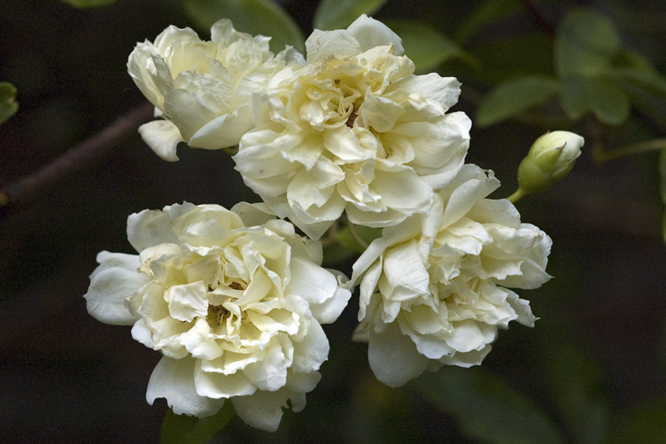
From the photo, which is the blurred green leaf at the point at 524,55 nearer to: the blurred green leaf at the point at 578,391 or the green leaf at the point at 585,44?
the green leaf at the point at 585,44

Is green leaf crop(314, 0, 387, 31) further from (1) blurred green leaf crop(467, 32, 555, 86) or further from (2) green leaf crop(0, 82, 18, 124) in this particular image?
(2) green leaf crop(0, 82, 18, 124)

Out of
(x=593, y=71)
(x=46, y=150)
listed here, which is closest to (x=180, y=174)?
(x=46, y=150)

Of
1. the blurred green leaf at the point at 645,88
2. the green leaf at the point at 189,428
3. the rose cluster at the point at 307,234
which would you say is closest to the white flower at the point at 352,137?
the rose cluster at the point at 307,234

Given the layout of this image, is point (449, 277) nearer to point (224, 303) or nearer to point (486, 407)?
point (224, 303)

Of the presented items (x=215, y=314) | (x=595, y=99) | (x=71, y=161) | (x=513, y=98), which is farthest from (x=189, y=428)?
(x=595, y=99)

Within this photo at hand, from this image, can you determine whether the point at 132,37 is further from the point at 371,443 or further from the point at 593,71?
the point at 371,443

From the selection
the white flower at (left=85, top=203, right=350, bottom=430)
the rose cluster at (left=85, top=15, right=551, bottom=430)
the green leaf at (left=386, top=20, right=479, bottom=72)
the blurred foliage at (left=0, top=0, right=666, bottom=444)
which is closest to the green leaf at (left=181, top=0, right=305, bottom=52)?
the blurred foliage at (left=0, top=0, right=666, bottom=444)

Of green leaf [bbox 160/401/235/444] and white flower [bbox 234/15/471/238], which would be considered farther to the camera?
green leaf [bbox 160/401/235/444]

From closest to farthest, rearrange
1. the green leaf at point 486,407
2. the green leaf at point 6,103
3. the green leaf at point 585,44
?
the green leaf at point 6,103
the green leaf at point 585,44
the green leaf at point 486,407
